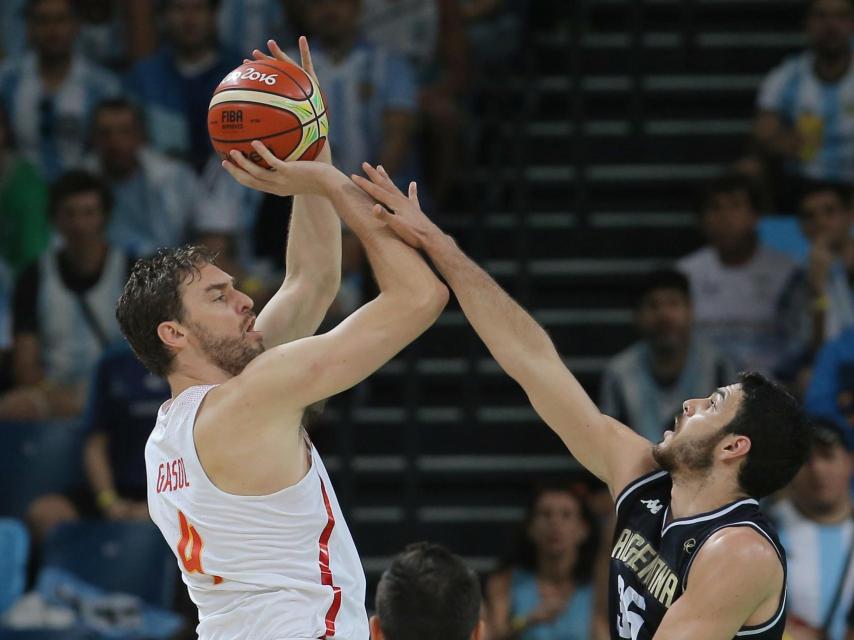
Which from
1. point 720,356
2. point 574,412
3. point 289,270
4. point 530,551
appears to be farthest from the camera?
point 720,356

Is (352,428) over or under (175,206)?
under

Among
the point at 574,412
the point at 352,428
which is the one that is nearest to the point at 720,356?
the point at 352,428

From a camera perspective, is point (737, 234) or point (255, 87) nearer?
point (255, 87)

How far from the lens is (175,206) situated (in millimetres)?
9297

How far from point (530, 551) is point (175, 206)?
3147 millimetres

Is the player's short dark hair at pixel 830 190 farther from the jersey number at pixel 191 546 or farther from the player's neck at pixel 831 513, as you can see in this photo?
the jersey number at pixel 191 546

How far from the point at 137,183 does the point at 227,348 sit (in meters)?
5.17

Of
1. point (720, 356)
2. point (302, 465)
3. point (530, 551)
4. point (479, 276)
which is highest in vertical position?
point (479, 276)

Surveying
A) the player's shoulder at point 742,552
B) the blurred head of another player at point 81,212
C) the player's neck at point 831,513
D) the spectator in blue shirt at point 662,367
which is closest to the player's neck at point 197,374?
the player's shoulder at point 742,552

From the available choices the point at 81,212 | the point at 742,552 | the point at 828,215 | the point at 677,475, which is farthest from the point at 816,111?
the point at 742,552

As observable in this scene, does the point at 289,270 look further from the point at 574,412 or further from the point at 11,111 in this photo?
the point at 11,111

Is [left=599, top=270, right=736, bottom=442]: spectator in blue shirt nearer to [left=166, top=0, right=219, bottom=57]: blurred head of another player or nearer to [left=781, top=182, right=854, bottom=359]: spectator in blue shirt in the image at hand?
[left=781, top=182, right=854, bottom=359]: spectator in blue shirt

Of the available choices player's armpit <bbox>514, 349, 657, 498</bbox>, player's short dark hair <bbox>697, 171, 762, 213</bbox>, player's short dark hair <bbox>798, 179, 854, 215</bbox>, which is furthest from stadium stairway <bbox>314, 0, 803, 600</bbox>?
player's armpit <bbox>514, 349, 657, 498</bbox>

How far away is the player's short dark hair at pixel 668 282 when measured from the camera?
27.7 feet
